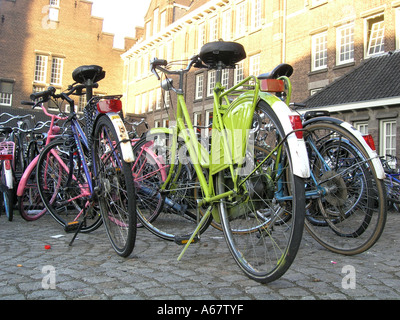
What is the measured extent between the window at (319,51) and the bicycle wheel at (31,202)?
60.9 ft

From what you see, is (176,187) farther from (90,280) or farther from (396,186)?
(396,186)

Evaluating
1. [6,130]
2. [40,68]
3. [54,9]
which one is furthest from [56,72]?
[6,130]

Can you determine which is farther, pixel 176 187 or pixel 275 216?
pixel 176 187

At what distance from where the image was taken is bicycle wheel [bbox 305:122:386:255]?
3.23 meters

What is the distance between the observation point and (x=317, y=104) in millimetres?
16625

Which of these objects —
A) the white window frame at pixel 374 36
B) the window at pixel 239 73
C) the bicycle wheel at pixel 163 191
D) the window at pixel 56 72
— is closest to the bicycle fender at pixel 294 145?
the bicycle wheel at pixel 163 191

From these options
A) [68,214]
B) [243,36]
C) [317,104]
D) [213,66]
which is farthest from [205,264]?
[243,36]

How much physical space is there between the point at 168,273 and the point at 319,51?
68.6 feet

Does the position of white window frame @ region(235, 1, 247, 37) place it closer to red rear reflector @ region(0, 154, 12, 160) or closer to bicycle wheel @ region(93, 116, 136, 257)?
red rear reflector @ region(0, 154, 12, 160)

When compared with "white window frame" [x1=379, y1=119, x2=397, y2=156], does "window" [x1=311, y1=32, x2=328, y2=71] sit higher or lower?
higher

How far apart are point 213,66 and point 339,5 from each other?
773 inches

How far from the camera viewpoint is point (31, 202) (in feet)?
18.5

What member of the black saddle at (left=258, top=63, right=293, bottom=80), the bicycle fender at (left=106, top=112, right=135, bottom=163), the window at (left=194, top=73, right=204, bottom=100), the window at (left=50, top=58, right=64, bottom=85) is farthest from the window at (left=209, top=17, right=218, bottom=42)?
the bicycle fender at (left=106, top=112, right=135, bottom=163)

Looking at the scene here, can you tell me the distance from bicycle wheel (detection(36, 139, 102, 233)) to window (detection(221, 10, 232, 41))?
25.3 meters
